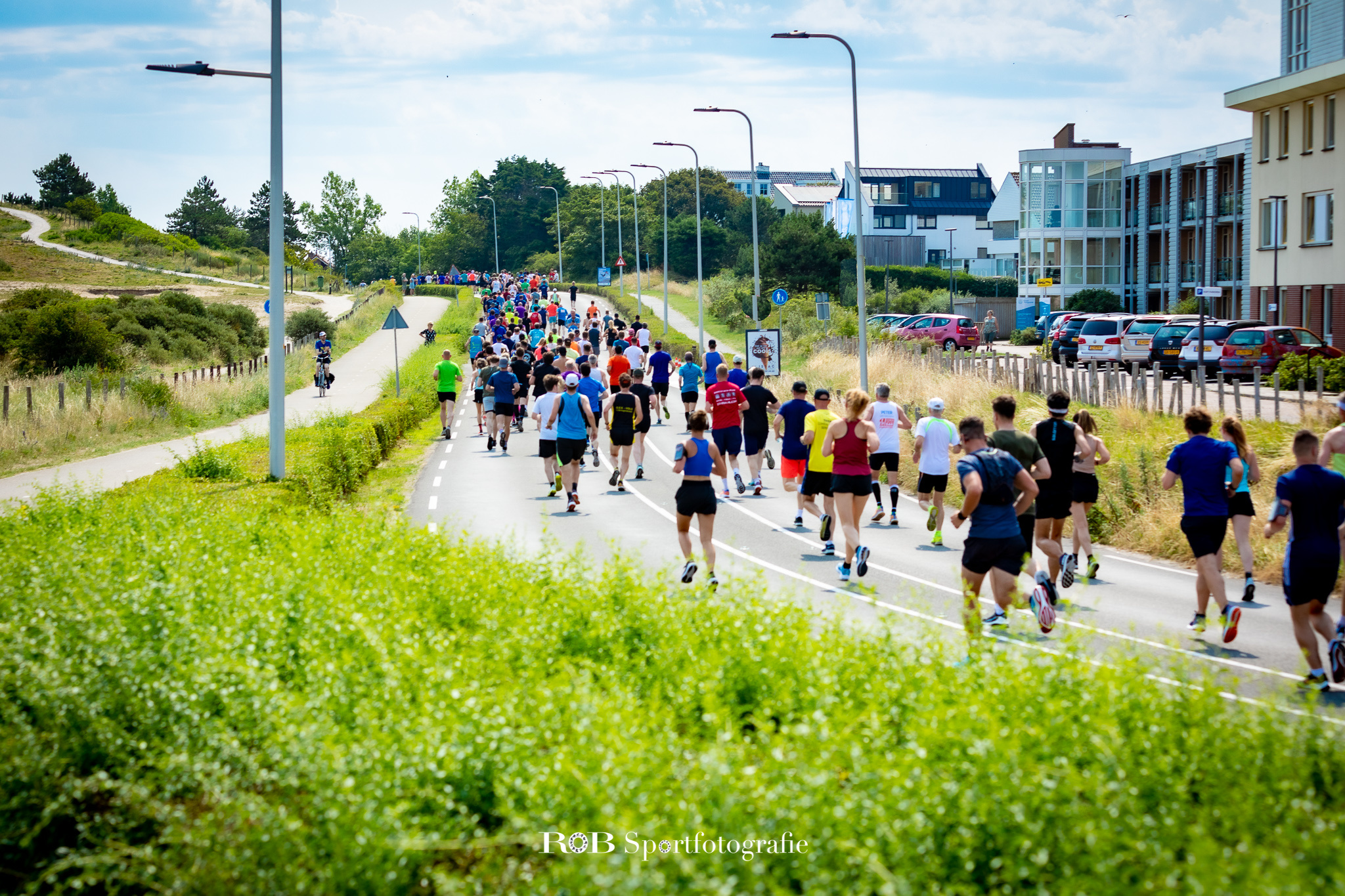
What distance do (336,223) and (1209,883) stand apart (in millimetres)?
159838

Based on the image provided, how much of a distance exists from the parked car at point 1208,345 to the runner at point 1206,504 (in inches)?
988

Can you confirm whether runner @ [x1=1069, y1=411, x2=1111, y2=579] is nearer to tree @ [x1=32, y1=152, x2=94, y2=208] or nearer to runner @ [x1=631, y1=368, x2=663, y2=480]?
runner @ [x1=631, y1=368, x2=663, y2=480]

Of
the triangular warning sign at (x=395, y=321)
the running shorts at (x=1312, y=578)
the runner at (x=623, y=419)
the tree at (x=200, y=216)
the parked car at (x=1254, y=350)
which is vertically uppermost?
the tree at (x=200, y=216)

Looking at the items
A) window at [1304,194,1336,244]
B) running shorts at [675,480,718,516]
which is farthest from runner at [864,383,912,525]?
window at [1304,194,1336,244]

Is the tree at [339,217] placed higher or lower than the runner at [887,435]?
higher

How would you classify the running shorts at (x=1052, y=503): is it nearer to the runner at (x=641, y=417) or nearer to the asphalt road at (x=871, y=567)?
the asphalt road at (x=871, y=567)

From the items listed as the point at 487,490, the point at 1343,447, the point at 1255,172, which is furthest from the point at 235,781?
the point at 1255,172

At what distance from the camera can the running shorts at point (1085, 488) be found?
11.8m

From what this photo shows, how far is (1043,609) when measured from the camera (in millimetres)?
8797

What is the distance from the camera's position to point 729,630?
717cm

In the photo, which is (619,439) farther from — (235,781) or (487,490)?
(235,781)

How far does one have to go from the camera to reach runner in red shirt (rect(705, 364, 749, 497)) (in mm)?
17484

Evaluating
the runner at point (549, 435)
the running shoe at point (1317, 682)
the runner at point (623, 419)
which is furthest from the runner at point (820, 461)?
the running shoe at point (1317, 682)

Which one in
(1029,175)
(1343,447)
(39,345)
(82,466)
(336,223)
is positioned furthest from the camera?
(336,223)
